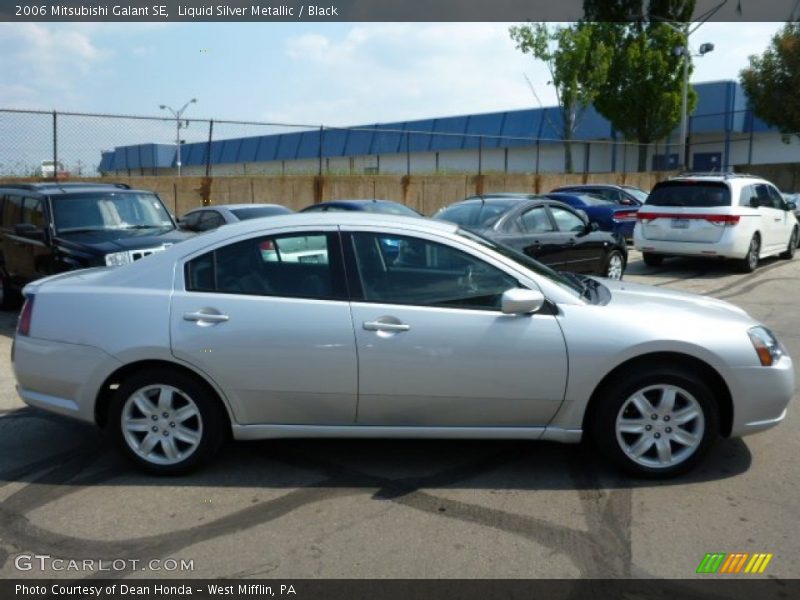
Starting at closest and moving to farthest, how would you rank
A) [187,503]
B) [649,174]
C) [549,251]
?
[187,503]
[549,251]
[649,174]

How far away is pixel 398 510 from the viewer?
3887 millimetres

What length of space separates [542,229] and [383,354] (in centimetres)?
651

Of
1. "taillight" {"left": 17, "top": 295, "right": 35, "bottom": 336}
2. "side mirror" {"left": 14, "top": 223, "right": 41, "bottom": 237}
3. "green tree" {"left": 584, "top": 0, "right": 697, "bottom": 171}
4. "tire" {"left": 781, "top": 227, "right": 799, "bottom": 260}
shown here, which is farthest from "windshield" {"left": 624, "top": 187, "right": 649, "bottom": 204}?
"taillight" {"left": 17, "top": 295, "right": 35, "bottom": 336}

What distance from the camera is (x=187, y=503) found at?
402cm

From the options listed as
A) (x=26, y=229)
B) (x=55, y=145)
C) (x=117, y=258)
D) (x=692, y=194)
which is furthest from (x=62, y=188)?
(x=692, y=194)

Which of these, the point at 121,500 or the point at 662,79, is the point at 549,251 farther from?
the point at 662,79

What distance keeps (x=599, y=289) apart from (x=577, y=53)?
34008 millimetres

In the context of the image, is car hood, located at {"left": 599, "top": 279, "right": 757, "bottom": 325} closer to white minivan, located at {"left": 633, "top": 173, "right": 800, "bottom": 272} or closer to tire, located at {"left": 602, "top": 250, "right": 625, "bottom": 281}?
tire, located at {"left": 602, "top": 250, "right": 625, "bottom": 281}

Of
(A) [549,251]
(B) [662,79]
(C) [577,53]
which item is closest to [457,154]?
(C) [577,53]

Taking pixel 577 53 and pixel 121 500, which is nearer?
pixel 121 500

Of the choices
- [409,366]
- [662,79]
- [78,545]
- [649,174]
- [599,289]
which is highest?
[662,79]

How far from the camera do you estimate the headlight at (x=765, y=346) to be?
13.7 ft

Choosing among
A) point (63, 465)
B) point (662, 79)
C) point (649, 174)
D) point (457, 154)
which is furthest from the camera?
point (662, 79)

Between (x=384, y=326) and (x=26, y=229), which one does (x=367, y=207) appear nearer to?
(x=26, y=229)
